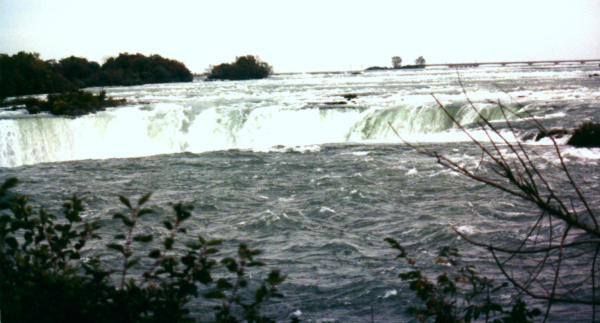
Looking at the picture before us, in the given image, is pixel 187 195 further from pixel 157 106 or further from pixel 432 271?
pixel 157 106

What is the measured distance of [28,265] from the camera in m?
2.76

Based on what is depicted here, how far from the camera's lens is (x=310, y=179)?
11.9 meters

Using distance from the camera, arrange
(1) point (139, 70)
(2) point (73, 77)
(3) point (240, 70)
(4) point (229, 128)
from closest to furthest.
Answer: (4) point (229, 128) < (2) point (73, 77) < (1) point (139, 70) < (3) point (240, 70)

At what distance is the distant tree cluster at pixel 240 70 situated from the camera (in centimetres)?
8888

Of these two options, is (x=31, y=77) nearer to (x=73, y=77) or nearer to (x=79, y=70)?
(x=73, y=77)

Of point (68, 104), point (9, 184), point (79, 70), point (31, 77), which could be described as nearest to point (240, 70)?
point (79, 70)

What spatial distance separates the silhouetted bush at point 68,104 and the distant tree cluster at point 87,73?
9.41m

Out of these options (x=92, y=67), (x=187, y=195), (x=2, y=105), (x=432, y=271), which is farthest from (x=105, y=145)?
(x=92, y=67)

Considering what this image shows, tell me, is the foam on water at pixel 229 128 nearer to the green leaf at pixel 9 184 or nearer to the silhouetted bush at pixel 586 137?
the silhouetted bush at pixel 586 137

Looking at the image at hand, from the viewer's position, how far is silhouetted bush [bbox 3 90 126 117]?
20.8 meters

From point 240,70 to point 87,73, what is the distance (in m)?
32.6

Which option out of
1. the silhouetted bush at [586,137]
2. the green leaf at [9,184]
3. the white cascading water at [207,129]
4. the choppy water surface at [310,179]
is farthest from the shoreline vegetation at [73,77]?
the silhouetted bush at [586,137]

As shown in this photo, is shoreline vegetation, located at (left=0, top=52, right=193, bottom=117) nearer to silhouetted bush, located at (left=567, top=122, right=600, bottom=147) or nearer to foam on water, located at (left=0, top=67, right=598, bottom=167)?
foam on water, located at (left=0, top=67, right=598, bottom=167)

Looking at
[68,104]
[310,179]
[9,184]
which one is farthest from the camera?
[68,104]
